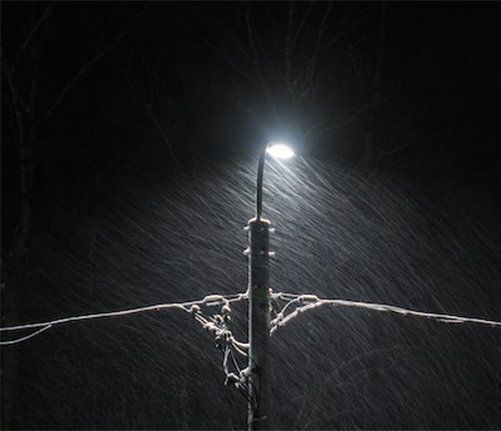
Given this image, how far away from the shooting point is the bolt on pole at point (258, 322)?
147 inches

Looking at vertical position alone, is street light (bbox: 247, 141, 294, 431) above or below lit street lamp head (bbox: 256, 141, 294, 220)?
below

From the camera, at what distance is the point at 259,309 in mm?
3857

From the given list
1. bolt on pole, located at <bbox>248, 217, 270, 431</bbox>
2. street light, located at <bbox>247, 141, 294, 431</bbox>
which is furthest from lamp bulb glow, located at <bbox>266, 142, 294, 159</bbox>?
bolt on pole, located at <bbox>248, 217, 270, 431</bbox>

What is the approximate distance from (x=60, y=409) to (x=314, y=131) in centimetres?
695

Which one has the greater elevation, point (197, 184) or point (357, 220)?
point (197, 184)

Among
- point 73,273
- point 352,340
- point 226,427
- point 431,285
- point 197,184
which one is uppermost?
point 197,184

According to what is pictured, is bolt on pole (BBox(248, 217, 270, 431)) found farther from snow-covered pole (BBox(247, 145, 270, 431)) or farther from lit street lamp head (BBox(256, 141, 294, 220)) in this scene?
lit street lamp head (BBox(256, 141, 294, 220))

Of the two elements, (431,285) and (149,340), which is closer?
(431,285)

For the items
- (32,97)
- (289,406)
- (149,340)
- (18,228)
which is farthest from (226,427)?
(32,97)

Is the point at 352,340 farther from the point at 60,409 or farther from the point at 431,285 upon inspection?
the point at 60,409

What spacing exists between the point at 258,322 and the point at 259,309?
87 mm

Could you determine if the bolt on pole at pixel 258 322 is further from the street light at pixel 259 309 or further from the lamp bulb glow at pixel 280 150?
the lamp bulb glow at pixel 280 150

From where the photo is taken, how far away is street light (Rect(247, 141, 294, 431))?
3.73 m

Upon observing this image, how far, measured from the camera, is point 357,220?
396 inches
